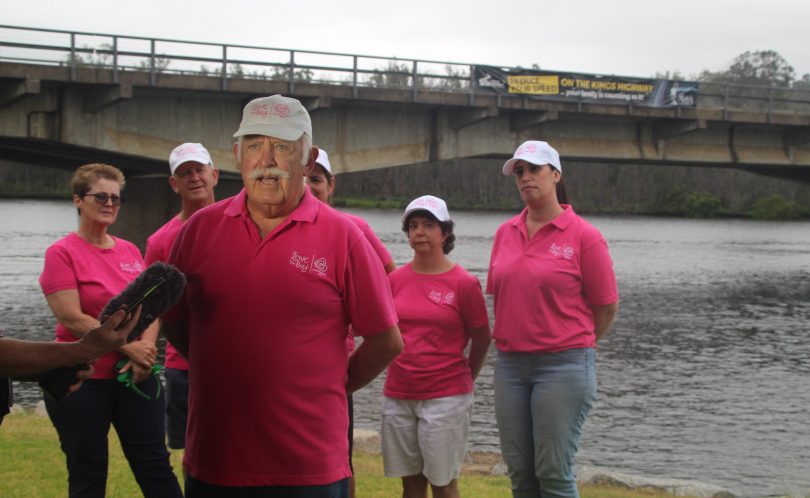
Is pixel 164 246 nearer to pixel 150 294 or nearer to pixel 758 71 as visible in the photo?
pixel 150 294

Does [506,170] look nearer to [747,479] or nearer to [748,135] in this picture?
[747,479]

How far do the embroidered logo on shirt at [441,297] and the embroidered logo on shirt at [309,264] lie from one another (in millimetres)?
2460

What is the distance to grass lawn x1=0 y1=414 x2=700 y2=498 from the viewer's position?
6.86 meters

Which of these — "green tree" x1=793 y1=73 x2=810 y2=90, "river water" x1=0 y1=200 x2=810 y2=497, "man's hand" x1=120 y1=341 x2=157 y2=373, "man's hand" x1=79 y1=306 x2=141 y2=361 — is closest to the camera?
"man's hand" x1=79 y1=306 x2=141 y2=361

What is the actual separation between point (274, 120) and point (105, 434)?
2444mm

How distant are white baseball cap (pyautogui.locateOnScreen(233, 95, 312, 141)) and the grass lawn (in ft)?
13.2

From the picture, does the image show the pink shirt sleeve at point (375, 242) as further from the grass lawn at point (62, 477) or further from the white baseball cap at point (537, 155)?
the grass lawn at point (62, 477)

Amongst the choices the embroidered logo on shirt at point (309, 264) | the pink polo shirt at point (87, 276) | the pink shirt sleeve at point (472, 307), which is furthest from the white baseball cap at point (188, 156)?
the embroidered logo on shirt at point (309, 264)

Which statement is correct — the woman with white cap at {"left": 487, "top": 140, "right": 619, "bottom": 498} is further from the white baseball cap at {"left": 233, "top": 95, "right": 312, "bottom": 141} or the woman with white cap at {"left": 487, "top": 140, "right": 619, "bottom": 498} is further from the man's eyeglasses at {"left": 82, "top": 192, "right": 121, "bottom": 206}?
the man's eyeglasses at {"left": 82, "top": 192, "right": 121, "bottom": 206}

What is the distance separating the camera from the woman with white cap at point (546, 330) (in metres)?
5.20

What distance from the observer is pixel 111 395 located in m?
5.13

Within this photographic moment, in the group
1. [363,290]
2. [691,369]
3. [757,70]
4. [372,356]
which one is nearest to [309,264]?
[363,290]

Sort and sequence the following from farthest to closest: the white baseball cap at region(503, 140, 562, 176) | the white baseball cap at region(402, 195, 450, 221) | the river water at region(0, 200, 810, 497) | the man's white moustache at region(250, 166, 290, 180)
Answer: the river water at region(0, 200, 810, 497) < the white baseball cap at region(402, 195, 450, 221) < the white baseball cap at region(503, 140, 562, 176) < the man's white moustache at region(250, 166, 290, 180)

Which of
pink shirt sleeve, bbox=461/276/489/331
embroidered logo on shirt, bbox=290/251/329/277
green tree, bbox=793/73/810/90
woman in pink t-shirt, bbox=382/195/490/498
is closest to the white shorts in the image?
woman in pink t-shirt, bbox=382/195/490/498
